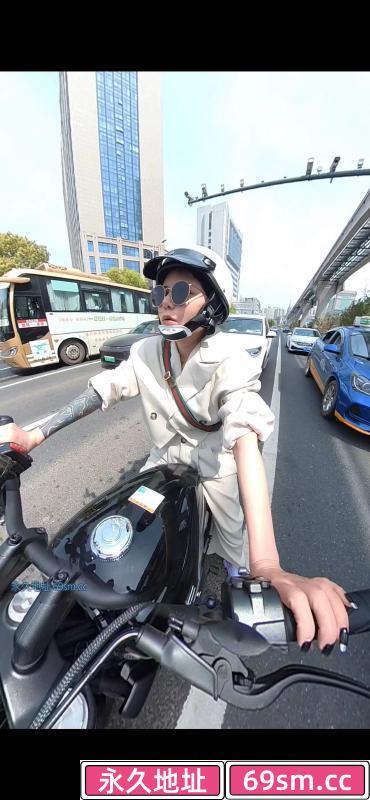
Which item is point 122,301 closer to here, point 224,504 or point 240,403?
point 224,504

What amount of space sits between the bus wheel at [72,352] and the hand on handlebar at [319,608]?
32.6 ft

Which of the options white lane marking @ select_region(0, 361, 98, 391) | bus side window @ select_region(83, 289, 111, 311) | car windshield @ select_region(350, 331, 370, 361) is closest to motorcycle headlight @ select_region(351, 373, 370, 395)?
car windshield @ select_region(350, 331, 370, 361)

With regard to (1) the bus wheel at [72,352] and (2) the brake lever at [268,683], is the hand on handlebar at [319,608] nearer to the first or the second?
(2) the brake lever at [268,683]

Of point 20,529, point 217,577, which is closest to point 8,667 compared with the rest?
point 20,529

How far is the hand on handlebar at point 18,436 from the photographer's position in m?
1.17

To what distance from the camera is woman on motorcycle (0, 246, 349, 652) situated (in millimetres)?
723

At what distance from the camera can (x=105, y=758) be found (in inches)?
32.6

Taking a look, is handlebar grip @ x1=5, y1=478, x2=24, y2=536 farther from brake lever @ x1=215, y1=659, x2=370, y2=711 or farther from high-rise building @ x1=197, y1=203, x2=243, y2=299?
high-rise building @ x1=197, y1=203, x2=243, y2=299

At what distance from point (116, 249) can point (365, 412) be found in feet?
217

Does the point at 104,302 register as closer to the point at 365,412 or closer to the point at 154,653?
the point at 365,412

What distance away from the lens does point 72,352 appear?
31.9 feet

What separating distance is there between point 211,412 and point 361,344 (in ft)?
14.5

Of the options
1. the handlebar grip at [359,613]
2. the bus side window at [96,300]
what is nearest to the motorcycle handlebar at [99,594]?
the handlebar grip at [359,613]

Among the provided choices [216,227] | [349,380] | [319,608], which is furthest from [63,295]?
[216,227]
